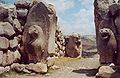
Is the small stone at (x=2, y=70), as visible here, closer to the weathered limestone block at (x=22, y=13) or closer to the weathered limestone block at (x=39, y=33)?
the weathered limestone block at (x=39, y=33)

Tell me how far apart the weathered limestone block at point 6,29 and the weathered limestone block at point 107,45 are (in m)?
2.82

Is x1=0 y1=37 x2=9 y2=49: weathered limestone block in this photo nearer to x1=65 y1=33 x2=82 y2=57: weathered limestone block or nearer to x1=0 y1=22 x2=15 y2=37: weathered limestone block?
x1=0 y1=22 x2=15 y2=37: weathered limestone block

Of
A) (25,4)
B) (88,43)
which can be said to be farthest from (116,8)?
(88,43)

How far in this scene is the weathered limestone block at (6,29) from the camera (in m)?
9.23

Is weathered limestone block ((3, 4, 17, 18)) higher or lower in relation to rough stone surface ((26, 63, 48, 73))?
higher

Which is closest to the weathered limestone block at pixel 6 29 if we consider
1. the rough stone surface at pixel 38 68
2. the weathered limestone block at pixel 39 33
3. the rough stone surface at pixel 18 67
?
the weathered limestone block at pixel 39 33

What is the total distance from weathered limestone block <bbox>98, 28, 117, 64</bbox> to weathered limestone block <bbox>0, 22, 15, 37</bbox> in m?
2.82

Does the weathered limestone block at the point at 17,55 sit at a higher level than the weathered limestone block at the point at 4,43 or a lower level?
lower

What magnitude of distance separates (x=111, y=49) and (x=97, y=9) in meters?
1.74

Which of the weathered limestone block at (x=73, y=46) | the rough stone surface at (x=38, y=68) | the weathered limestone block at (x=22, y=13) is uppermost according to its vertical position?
the weathered limestone block at (x=22, y=13)

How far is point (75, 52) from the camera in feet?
57.6

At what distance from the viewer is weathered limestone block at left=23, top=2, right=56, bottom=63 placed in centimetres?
965

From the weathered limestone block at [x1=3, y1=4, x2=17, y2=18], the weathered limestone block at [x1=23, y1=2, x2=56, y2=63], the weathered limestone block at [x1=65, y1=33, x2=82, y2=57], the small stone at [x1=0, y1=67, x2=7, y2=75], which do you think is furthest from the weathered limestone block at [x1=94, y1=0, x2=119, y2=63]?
the weathered limestone block at [x1=65, y1=33, x2=82, y2=57]

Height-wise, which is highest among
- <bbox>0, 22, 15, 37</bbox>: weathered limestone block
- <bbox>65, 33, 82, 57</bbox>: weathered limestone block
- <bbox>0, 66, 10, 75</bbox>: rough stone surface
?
<bbox>0, 22, 15, 37</bbox>: weathered limestone block
